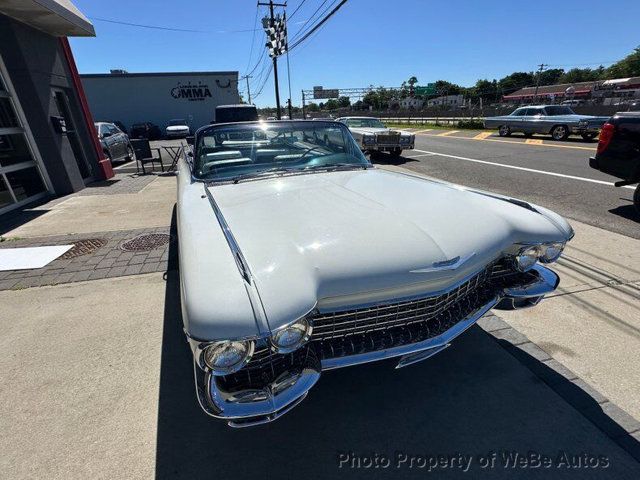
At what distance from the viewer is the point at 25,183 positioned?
24.2ft

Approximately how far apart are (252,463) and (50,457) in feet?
3.61

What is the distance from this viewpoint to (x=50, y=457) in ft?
6.04

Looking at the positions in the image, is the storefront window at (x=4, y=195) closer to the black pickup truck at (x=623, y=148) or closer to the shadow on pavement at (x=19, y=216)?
the shadow on pavement at (x=19, y=216)

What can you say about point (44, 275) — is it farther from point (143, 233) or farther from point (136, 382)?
point (136, 382)

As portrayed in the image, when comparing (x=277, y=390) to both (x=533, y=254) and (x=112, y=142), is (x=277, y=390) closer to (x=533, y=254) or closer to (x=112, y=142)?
(x=533, y=254)

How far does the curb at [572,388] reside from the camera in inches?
73.4

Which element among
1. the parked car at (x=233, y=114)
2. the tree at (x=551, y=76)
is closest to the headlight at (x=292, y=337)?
the parked car at (x=233, y=114)

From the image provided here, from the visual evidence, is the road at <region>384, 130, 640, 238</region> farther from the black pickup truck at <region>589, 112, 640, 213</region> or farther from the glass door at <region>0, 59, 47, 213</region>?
the glass door at <region>0, 59, 47, 213</region>

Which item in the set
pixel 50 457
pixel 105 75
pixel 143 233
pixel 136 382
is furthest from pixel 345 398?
pixel 105 75

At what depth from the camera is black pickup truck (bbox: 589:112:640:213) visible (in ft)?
17.1

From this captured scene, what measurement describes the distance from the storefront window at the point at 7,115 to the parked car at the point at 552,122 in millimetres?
19402

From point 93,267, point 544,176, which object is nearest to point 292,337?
point 93,267

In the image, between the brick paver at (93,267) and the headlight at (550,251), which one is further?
the brick paver at (93,267)

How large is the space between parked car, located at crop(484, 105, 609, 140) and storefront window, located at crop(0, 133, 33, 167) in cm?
1936
